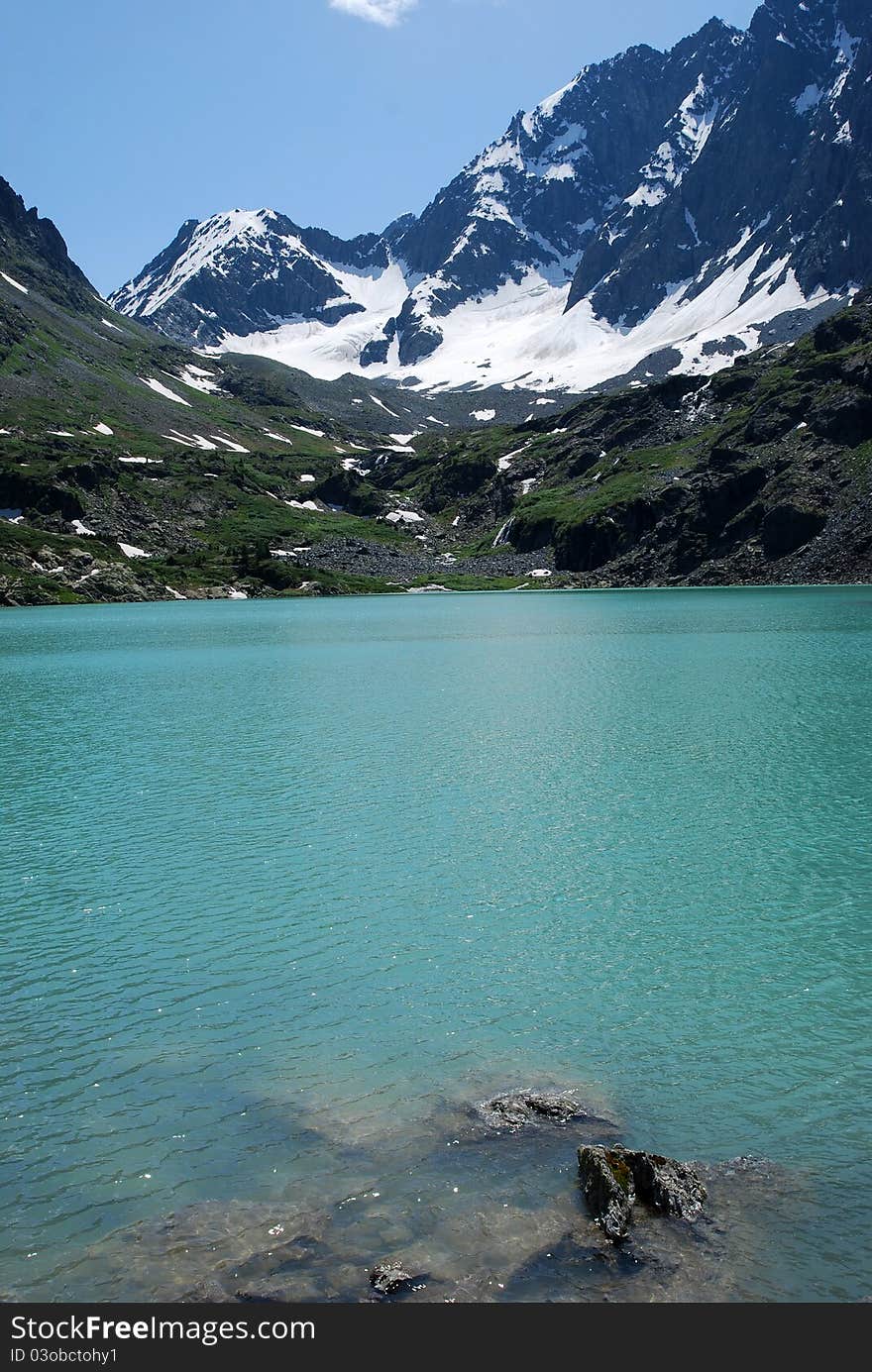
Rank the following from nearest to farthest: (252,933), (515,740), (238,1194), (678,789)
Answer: (238,1194) < (252,933) < (678,789) < (515,740)

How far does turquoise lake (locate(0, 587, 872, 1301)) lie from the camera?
524 inches

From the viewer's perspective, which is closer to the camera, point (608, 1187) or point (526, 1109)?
point (608, 1187)

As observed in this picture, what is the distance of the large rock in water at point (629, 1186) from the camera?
11.7 metres

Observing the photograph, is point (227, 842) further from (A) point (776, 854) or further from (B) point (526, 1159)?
(B) point (526, 1159)

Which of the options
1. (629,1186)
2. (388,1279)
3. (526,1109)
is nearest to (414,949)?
(526,1109)

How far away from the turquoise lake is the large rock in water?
3.38ft

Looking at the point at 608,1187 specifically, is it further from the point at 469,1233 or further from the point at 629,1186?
the point at 469,1233

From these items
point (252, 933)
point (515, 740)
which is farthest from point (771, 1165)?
point (515, 740)

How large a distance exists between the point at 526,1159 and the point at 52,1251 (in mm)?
6026

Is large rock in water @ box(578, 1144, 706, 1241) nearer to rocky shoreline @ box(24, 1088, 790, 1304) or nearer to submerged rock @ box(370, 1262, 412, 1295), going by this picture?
rocky shoreline @ box(24, 1088, 790, 1304)

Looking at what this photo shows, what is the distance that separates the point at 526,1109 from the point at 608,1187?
101 inches

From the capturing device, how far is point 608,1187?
11.9m
